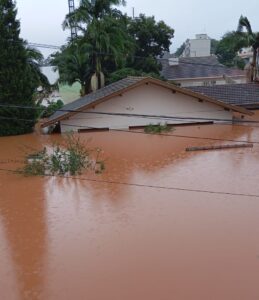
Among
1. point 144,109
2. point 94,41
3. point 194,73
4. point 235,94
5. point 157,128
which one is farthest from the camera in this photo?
point 194,73

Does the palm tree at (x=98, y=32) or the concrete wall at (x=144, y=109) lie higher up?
the palm tree at (x=98, y=32)

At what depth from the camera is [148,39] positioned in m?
32.1

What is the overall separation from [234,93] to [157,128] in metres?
7.19

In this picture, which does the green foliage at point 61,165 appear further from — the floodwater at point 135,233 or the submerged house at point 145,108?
the submerged house at point 145,108

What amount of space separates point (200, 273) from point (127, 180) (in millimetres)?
5706

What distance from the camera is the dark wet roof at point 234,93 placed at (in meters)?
23.5

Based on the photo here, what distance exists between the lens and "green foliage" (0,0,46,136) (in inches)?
784

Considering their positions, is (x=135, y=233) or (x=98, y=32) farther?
(x=98, y=32)

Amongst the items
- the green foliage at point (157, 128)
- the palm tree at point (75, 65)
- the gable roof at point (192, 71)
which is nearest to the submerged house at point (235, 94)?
the green foliage at point (157, 128)

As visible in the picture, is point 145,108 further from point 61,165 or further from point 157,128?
point 61,165

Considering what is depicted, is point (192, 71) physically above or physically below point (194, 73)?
above

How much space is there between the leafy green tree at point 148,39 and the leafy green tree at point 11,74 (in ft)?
40.5

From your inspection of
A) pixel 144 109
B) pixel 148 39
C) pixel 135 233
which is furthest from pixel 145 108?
pixel 135 233

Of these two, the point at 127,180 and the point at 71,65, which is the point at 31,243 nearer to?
the point at 127,180
